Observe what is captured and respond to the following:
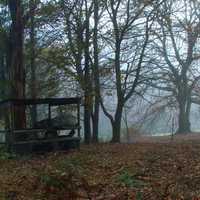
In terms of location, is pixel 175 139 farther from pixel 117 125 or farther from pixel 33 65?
pixel 33 65

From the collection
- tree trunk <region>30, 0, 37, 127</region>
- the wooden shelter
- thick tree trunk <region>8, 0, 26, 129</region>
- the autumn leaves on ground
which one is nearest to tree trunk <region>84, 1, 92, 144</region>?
the wooden shelter

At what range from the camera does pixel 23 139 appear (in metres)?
17.8

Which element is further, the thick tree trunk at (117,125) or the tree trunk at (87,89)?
the thick tree trunk at (117,125)

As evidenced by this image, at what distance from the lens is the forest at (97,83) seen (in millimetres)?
9336

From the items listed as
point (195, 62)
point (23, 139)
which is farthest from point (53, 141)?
point (195, 62)

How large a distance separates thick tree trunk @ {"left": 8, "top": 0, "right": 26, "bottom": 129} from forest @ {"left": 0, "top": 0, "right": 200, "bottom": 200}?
0.13ft

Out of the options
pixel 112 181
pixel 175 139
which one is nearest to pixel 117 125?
pixel 175 139

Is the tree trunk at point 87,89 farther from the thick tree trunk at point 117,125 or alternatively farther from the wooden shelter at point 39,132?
the wooden shelter at point 39,132

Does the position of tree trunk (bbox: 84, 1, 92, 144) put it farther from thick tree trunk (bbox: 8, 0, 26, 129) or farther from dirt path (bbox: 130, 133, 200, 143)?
dirt path (bbox: 130, 133, 200, 143)

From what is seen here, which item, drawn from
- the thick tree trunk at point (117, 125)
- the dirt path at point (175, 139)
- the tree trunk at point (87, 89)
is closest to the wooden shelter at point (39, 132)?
the tree trunk at point (87, 89)

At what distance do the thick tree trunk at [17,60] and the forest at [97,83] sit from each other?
0.04 metres

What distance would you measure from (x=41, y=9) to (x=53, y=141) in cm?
943

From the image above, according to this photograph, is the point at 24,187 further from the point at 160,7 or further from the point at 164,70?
the point at 164,70

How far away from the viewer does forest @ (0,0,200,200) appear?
934 cm
